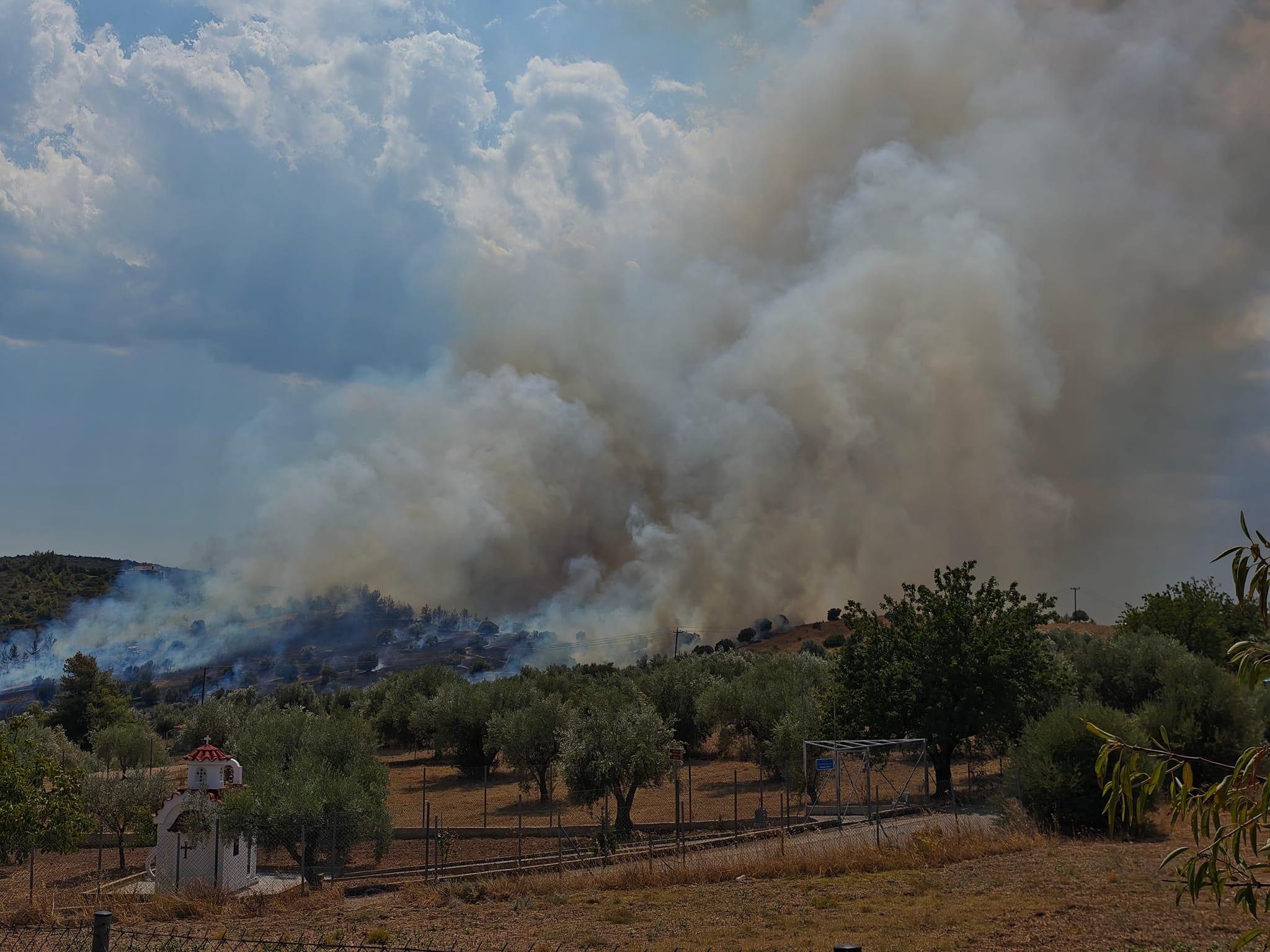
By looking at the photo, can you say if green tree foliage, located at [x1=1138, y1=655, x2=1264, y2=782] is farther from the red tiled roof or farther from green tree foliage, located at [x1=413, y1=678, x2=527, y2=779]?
green tree foliage, located at [x1=413, y1=678, x2=527, y2=779]

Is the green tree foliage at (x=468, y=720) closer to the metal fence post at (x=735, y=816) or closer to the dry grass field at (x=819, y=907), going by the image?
the metal fence post at (x=735, y=816)

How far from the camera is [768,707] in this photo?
2077 inches

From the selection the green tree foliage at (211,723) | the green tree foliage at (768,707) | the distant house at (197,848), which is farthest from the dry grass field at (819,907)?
the green tree foliage at (211,723)

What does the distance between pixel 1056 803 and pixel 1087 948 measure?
1457 centimetres

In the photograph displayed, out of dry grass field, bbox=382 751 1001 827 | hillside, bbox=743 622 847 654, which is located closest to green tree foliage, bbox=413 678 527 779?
dry grass field, bbox=382 751 1001 827

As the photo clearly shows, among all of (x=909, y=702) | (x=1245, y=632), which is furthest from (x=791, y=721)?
(x=1245, y=632)

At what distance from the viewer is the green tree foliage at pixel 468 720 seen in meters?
58.9

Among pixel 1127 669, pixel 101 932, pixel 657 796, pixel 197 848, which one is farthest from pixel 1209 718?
pixel 101 932

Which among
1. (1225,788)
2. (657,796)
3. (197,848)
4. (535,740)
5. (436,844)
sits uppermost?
(1225,788)

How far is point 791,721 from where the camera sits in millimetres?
43688

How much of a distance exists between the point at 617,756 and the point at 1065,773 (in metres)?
14.5

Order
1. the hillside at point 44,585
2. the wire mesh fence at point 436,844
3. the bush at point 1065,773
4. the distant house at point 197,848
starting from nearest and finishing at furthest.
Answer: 1. the wire mesh fence at point 436,844
2. the distant house at point 197,848
3. the bush at point 1065,773
4. the hillside at point 44,585

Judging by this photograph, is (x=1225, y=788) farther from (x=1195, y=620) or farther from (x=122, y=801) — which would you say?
(x=1195, y=620)

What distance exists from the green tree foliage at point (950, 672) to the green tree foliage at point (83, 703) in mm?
60433
